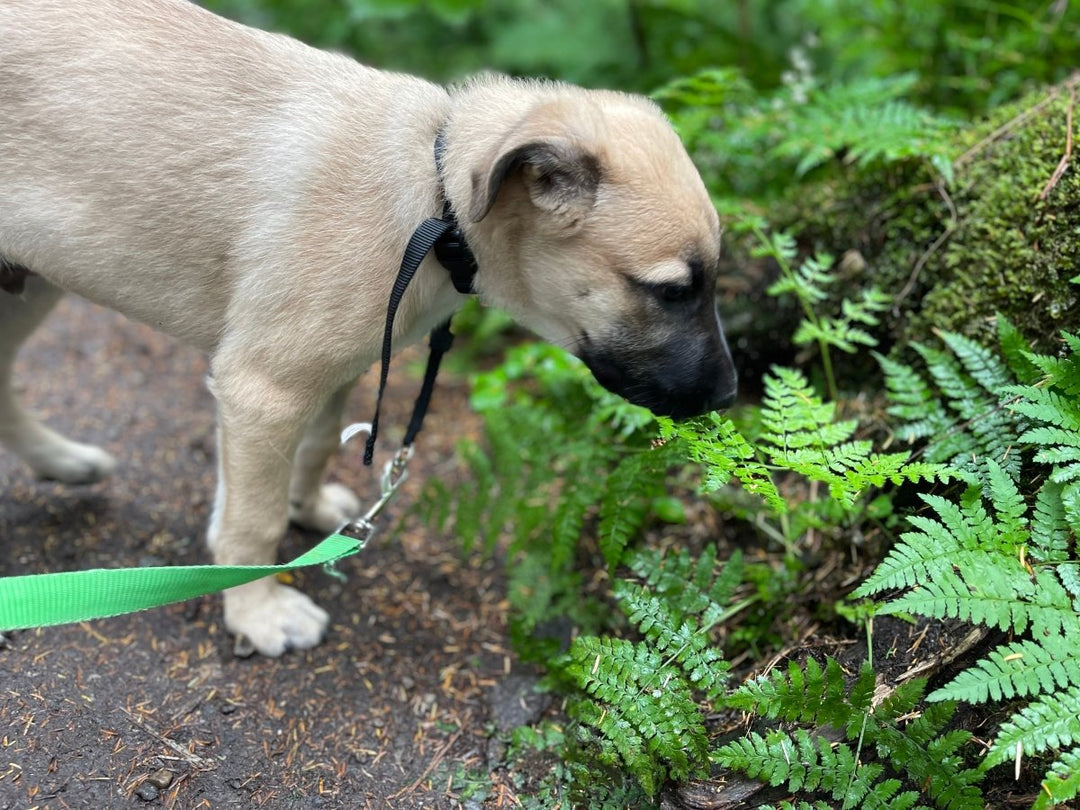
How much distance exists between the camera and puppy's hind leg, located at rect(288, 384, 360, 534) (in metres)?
4.29

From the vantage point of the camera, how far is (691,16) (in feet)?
22.9

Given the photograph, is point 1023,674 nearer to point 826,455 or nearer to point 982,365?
point 826,455

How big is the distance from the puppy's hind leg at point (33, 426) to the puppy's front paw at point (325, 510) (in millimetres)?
1055

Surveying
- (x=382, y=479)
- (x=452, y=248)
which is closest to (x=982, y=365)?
(x=452, y=248)

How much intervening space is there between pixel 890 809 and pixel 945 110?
4443 millimetres

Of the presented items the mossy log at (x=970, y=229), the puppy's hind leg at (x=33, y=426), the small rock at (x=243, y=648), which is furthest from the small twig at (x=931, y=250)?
the puppy's hind leg at (x=33, y=426)

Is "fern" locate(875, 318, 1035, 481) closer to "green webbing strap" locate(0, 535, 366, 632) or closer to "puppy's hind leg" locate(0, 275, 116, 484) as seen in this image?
"green webbing strap" locate(0, 535, 366, 632)

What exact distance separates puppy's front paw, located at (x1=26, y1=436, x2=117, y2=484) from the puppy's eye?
3.12 meters

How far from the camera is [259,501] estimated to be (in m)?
3.64

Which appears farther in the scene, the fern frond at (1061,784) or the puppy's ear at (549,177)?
the puppy's ear at (549,177)

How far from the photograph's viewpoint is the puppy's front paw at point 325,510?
4.58 m

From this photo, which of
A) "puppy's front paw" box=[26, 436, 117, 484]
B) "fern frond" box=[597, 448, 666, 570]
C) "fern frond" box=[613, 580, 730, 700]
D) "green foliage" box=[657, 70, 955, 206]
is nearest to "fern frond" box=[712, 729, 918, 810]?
"fern frond" box=[613, 580, 730, 700]

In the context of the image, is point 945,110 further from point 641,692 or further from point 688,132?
point 641,692

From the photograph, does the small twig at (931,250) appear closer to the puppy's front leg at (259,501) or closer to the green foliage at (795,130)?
the green foliage at (795,130)
